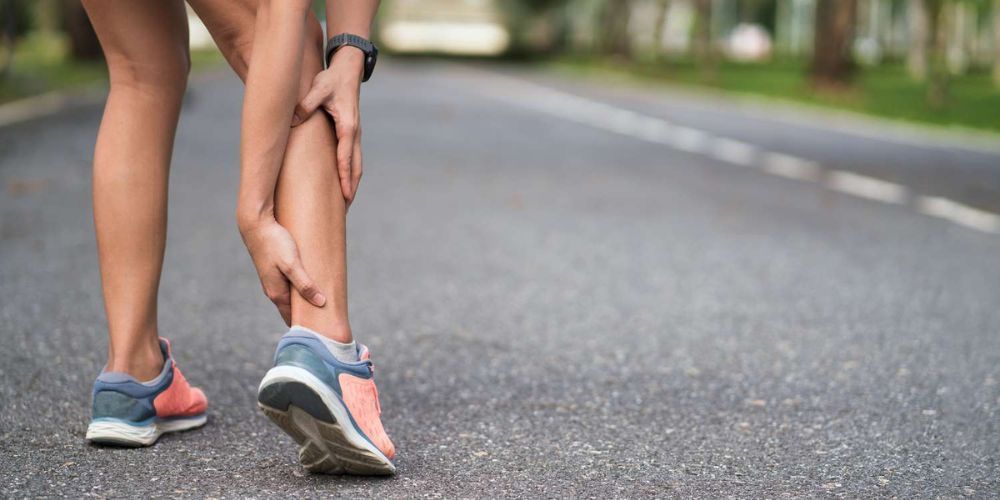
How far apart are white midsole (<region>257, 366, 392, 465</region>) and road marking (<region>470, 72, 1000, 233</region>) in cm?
516

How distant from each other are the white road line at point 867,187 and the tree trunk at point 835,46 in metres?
12.5

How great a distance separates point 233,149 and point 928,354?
7048 mm

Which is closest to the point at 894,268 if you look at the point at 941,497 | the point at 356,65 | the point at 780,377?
the point at 780,377

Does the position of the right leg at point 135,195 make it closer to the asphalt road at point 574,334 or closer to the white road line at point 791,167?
the asphalt road at point 574,334

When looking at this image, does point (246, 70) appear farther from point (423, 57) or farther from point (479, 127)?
point (423, 57)

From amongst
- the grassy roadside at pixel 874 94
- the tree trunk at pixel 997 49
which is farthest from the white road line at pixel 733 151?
the tree trunk at pixel 997 49

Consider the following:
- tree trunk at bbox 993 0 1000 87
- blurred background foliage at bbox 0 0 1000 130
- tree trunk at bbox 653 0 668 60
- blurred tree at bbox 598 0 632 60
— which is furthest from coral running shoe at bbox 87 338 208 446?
blurred tree at bbox 598 0 632 60

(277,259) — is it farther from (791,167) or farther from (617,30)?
(617,30)

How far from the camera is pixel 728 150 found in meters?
11.1

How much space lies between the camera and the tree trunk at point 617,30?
125 ft

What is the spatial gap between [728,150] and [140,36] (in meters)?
8.67

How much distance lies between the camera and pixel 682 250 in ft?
19.8

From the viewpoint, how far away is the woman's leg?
2.77m

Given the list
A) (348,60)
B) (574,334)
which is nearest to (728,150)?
(574,334)
